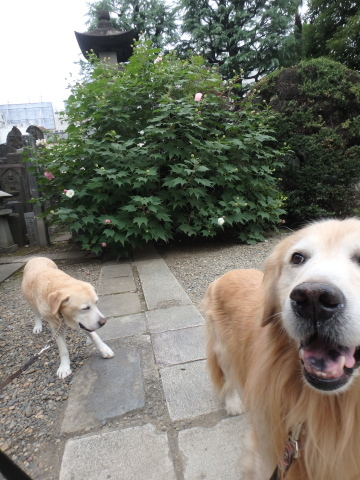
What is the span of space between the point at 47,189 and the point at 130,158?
1929mm

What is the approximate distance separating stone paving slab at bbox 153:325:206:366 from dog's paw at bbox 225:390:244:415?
0.56m

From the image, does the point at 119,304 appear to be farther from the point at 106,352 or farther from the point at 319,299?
the point at 319,299

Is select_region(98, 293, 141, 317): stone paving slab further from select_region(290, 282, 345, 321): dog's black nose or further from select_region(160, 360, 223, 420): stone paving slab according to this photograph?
select_region(290, 282, 345, 321): dog's black nose

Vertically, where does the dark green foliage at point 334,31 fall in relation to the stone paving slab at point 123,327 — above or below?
above

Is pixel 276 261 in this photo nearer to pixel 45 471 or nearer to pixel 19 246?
pixel 45 471

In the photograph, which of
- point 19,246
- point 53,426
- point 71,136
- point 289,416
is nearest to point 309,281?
point 289,416

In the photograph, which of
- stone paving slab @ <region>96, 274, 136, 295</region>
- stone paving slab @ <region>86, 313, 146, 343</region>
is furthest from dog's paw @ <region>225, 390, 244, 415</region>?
stone paving slab @ <region>96, 274, 136, 295</region>

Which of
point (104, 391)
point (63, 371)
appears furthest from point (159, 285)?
point (104, 391)

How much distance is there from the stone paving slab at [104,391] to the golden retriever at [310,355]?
91 cm

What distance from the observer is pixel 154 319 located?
309 centimetres

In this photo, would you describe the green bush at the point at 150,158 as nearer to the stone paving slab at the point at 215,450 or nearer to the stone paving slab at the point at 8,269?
the stone paving slab at the point at 8,269

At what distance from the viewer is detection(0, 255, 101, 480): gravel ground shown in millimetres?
1657

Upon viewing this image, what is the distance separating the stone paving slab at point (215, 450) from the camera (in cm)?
146

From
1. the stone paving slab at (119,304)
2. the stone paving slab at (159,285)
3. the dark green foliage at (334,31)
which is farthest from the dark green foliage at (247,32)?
the stone paving slab at (119,304)
